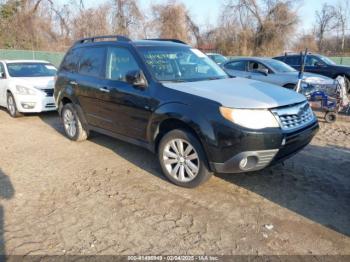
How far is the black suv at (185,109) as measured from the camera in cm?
363

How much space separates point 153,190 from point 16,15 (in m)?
34.3

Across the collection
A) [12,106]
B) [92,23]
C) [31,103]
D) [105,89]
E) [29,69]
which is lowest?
[12,106]

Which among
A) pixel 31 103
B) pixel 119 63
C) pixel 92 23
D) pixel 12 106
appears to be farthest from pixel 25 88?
pixel 92 23

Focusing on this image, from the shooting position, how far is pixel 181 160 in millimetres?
4152

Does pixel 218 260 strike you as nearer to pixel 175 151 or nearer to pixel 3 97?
pixel 175 151

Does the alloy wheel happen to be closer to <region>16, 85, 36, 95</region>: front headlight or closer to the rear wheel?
<region>16, 85, 36, 95</region>: front headlight

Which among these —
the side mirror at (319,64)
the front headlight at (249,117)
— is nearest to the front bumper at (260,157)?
the front headlight at (249,117)

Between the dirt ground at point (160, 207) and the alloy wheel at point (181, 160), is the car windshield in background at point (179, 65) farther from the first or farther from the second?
the dirt ground at point (160, 207)

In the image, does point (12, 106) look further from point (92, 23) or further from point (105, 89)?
point (92, 23)

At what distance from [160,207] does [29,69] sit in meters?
7.28

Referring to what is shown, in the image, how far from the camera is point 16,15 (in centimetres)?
3256

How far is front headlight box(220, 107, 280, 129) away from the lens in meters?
3.58

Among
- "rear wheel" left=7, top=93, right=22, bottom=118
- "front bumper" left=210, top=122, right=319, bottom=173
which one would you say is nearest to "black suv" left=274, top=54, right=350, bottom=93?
"front bumper" left=210, top=122, right=319, bottom=173

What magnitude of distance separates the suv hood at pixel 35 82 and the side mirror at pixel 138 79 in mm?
4844
